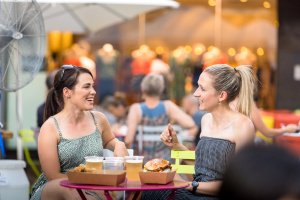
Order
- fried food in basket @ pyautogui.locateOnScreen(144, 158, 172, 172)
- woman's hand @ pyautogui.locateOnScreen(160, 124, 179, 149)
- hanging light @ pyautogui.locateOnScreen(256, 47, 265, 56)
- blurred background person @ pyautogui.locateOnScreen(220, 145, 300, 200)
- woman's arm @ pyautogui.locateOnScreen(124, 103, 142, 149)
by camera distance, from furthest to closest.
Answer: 1. hanging light @ pyautogui.locateOnScreen(256, 47, 265, 56)
2. woman's arm @ pyautogui.locateOnScreen(124, 103, 142, 149)
3. woman's hand @ pyautogui.locateOnScreen(160, 124, 179, 149)
4. fried food in basket @ pyautogui.locateOnScreen(144, 158, 172, 172)
5. blurred background person @ pyautogui.locateOnScreen(220, 145, 300, 200)

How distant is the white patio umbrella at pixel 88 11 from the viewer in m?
8.48

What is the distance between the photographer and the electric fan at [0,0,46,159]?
12.1 ft

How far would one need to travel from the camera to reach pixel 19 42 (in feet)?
12.4

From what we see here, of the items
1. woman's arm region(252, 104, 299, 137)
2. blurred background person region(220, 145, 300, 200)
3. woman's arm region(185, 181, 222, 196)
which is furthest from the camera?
woman's arm region(252, 104, 299, 137)

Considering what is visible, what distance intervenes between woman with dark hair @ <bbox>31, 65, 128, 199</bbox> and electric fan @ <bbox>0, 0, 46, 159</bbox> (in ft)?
0.72

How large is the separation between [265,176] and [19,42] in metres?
2.88

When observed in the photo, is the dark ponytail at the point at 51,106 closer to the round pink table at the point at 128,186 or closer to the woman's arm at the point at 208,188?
the round pink table at the point at 128,186

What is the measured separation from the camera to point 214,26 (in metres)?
10.1

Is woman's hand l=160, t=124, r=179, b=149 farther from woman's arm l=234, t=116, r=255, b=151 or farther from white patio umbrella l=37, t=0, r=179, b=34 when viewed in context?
white patio umbrella l=37, t=0, r=179, b=34

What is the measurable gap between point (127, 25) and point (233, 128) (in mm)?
6853

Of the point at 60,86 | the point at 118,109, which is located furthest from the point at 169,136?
the point at 118,109

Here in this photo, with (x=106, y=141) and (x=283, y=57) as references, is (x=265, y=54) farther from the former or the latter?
(x=106, y=141)

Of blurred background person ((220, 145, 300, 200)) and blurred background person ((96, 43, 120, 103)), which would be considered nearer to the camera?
blurred background person ((220, 145, 300, 200))

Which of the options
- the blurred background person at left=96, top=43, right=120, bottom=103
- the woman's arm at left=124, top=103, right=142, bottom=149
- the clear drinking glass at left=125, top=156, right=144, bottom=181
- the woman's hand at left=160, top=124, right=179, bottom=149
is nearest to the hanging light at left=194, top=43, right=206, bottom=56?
the blurred background person at left=96, top=43, right=120, bottom=103
